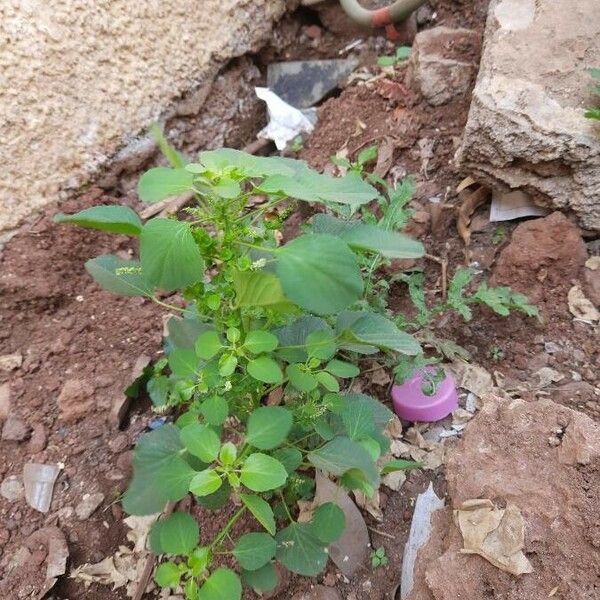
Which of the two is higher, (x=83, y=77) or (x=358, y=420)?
(x=83, y=77)

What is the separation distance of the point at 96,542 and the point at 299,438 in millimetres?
652

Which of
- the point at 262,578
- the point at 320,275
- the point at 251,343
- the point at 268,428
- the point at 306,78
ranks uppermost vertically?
the point at 320,275

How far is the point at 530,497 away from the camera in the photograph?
1.21 meters

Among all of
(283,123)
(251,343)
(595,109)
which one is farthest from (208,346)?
(283,123)

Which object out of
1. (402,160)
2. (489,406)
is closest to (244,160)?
(489,406)

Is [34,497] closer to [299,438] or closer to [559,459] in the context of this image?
[299,438]

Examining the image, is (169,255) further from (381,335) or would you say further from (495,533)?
(495,533)

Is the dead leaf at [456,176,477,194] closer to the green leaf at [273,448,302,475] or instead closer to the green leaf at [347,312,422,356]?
the green leaf at [347,312,422,356]

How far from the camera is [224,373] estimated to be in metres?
1.12

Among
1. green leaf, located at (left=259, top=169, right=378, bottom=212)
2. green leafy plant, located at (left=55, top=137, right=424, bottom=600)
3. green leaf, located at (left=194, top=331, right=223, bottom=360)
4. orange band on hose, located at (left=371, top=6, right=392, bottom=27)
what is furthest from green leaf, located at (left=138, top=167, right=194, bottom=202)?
orange band on hose, located at (left=371, top=6, right=392, bottom=27)

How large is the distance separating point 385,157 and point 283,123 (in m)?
0.55

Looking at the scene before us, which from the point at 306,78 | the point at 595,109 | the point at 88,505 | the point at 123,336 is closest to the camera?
the point at 88,505

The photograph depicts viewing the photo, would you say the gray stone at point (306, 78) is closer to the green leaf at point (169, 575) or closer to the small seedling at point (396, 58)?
the small seedling at point (396, 58)

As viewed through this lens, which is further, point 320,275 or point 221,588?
point 221,588
